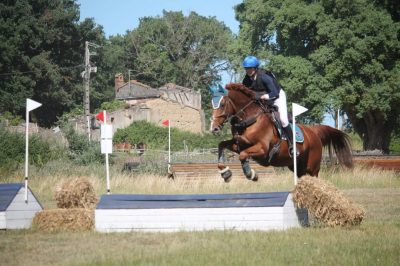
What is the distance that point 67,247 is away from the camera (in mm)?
8117

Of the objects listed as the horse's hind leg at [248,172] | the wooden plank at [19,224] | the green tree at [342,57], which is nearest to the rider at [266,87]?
the horse's hind leg at [248,172]

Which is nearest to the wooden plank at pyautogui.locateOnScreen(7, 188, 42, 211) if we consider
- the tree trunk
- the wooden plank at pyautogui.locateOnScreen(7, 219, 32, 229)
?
the wooden plank at pyautogui.locateOnScreen(7, 219, 32, 229)

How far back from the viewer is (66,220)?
9953 millimetres

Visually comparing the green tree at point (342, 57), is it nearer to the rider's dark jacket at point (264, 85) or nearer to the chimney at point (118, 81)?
the rider's dark jacket at point (264, 85)

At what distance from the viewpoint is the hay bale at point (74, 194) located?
11.1 m

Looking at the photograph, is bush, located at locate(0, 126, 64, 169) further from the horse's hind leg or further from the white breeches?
the horse's hind leg

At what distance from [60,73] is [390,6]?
40795mm

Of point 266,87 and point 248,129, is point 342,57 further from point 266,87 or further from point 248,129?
point 248,129

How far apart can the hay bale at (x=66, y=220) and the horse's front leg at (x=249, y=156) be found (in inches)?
105

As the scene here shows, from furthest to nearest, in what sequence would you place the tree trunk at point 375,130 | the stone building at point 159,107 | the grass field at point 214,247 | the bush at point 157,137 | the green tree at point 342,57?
the stone building at point 159,107, the bush at point 157,137, the tree trunk at point 375,130, the green tree at point 342,57, the grass field at point 214,247

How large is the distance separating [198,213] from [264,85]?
2975 millimetres

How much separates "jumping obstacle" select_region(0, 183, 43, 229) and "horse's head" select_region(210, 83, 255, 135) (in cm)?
348

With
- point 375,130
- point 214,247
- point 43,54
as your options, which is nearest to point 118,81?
point 43,54

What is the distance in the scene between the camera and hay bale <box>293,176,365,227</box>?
9180 mm
